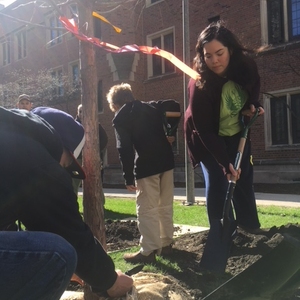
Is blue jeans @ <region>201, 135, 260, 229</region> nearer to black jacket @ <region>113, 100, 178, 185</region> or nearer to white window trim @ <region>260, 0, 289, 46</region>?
black jacket @ <region>113, 100, 178, 185</region>

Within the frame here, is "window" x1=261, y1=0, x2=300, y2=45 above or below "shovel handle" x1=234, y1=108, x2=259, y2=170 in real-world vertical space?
above

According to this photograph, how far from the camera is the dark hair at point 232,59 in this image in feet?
10.8

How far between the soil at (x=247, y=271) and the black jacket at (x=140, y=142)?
2.82ft

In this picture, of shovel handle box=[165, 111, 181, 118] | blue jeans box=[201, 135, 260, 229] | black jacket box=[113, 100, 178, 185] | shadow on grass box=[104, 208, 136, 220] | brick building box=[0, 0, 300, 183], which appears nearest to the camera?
blue jeans box=[201, 135, 260, 229]

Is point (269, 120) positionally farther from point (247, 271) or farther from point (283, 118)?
point (247, 271)

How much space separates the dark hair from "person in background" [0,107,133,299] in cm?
196

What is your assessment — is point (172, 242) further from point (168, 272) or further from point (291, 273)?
point (291, 273)

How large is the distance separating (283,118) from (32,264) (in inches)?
552

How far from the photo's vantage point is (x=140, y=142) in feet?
12.7

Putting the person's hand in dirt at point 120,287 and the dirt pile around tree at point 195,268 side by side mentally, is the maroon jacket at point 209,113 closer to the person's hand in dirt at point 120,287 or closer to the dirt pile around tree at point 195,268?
the dirt pile around tree at point 195,268

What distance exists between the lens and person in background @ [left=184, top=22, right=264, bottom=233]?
323cm

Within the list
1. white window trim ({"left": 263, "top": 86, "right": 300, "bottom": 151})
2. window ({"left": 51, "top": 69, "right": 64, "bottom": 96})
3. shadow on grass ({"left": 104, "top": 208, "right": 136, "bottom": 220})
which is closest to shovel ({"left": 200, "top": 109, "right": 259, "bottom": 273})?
shadow on grass ({"left": 104, "top": 208, "right": 136, "bottom": 220})

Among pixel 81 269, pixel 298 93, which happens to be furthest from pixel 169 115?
pixel 298 93

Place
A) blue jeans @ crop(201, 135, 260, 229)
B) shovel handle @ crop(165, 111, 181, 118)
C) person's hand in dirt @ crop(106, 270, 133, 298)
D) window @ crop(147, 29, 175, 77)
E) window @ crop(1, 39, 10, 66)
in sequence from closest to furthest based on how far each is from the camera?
1. person's hand in dirt @ crop(106, 270, 133, 298)
2. blue jeans @ crop(201, 135, 260, 229)
3. shovel handle @ crop(165, 111, 181, 118)
4. window @ crop(147, 29, 175, 77)
5. window @ crop(1, 39, 10, 66)
